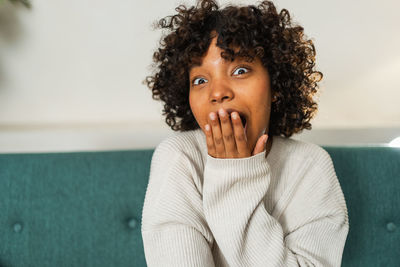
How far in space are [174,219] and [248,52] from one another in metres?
0.40

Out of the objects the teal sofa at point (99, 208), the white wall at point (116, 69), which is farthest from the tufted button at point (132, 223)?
the white wall at point (116, 69)

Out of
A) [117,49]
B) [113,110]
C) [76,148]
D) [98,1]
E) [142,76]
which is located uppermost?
[98,1]

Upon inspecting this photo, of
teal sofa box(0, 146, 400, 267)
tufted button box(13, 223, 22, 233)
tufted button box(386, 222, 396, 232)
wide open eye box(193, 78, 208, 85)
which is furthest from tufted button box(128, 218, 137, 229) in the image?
tufted button box(386, 222, 396, 232)

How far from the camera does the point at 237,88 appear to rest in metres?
1.00

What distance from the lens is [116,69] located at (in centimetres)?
190

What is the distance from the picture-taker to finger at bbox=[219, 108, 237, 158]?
36.3 inches

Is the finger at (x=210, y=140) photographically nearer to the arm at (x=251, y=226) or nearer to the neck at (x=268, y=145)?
the arm at (x=251, y=226)

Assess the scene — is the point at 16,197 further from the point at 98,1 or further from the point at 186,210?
the point at 98,1

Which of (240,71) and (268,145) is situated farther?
(268,145)

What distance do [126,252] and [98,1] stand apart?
3.34 ft

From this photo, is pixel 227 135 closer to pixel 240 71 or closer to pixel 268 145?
pixel 240 71

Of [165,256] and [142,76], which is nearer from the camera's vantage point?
[165,256]

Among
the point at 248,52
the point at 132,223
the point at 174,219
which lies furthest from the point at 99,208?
the point at 248,52

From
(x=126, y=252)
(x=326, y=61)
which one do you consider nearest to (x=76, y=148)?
(x=126, y=252)
